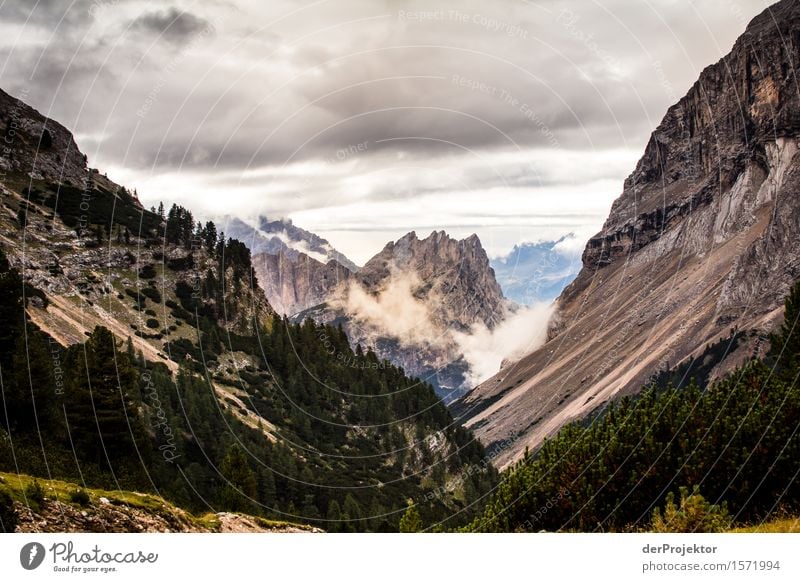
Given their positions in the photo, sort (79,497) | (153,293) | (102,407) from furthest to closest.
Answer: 1. (153,293)
2. (102,407)
3. (79,497)

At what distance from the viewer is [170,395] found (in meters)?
121

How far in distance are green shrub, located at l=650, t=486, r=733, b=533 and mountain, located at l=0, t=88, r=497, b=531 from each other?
79.7 ft

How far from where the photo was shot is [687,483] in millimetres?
38500

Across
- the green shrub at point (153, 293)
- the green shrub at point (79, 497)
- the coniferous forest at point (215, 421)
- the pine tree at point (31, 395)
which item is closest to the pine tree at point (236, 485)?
the coniferous forest at point (215, 421)

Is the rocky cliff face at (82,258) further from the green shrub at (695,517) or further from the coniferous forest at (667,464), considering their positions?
the green shrub at (695,517)

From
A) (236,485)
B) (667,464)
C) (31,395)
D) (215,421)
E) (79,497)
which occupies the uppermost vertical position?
(31,395)

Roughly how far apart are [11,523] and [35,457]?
889 inches

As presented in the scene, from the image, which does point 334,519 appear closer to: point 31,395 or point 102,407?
point 102,407

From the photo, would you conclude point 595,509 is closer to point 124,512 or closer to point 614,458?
point 614,458
